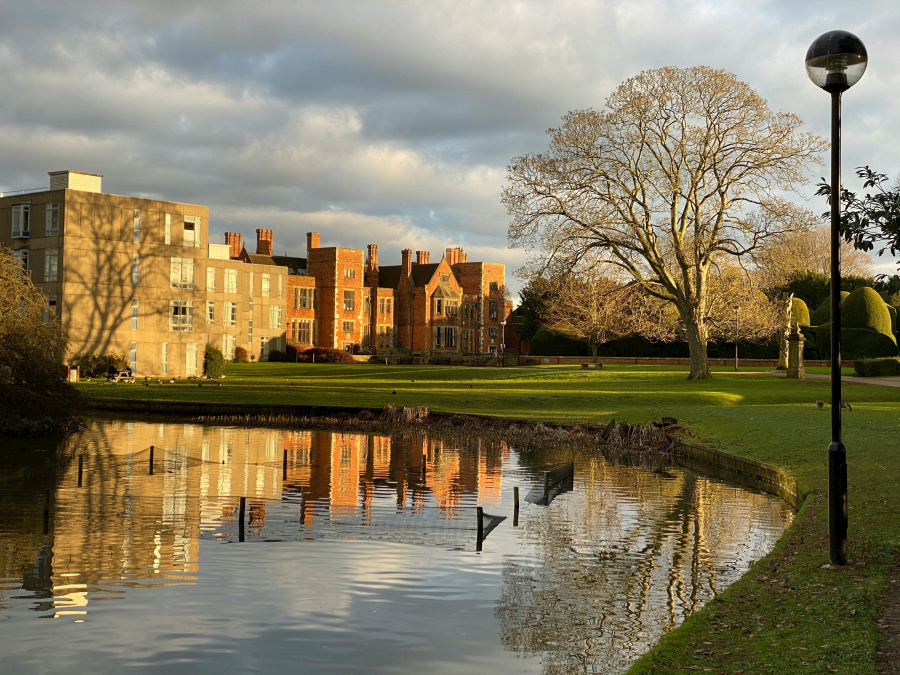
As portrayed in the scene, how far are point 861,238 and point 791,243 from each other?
32.2m

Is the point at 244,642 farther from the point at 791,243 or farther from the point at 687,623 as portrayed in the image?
the point at 791,243

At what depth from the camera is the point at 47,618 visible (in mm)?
9586

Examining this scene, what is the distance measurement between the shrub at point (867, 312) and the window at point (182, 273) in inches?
1653

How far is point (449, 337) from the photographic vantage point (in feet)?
304

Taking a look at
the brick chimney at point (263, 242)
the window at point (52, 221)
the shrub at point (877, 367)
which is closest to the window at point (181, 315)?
the window at point (52, 221)

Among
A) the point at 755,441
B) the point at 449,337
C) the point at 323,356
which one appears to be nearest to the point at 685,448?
the point at 755,441

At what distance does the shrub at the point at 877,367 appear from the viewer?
162ft

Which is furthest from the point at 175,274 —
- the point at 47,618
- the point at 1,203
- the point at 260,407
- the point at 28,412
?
the point at 47,618

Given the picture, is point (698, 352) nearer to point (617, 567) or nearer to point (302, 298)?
point (617, 567)

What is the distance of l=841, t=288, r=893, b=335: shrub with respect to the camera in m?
58.3

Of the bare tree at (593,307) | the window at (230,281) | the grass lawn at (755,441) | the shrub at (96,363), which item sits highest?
the window at (230,281)

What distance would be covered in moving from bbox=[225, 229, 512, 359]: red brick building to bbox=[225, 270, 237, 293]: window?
741cm

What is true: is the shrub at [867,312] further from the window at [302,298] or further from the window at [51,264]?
the window at [51,264]

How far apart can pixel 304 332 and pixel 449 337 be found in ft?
54.2
